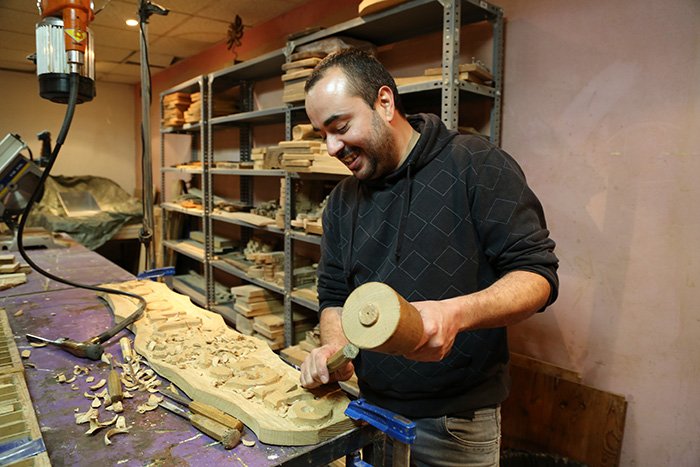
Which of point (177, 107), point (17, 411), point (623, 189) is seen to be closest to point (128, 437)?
point (17, 411)

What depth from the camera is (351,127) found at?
128 cm

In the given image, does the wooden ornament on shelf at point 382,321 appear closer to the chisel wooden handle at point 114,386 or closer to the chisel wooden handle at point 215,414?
the chisel wooden handle at point 215,414

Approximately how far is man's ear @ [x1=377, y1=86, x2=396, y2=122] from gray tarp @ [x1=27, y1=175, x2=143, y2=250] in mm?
5348

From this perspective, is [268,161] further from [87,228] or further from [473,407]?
[87,228]

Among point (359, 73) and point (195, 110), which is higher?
point (195, 110)

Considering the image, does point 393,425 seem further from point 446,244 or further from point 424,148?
point 424,148

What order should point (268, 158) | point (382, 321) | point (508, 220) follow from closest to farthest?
point (382, 321) → point (508, 220) → point (268, 158)

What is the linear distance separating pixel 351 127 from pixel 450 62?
101 cm

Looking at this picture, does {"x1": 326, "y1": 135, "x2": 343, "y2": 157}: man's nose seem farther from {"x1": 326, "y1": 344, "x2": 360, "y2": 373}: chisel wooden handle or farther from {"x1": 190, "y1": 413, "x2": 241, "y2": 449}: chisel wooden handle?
{"x1": 190, "y1": 413, "x2": 241, "y2": 449}: chisel wooden handle

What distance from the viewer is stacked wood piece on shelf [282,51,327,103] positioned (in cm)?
279

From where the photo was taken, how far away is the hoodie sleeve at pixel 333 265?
148 cm

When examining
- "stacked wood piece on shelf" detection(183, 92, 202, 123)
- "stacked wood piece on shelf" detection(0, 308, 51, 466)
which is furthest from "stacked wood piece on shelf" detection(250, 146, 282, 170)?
"stacked wood piece on shelf" detection(0, 308, 51, 466)

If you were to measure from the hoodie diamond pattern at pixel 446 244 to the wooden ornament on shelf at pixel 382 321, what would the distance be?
1.55 ft

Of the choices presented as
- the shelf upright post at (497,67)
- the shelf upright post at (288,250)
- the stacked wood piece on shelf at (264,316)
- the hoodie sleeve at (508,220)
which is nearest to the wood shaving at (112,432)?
the hoodie sleeve at (508,220)
